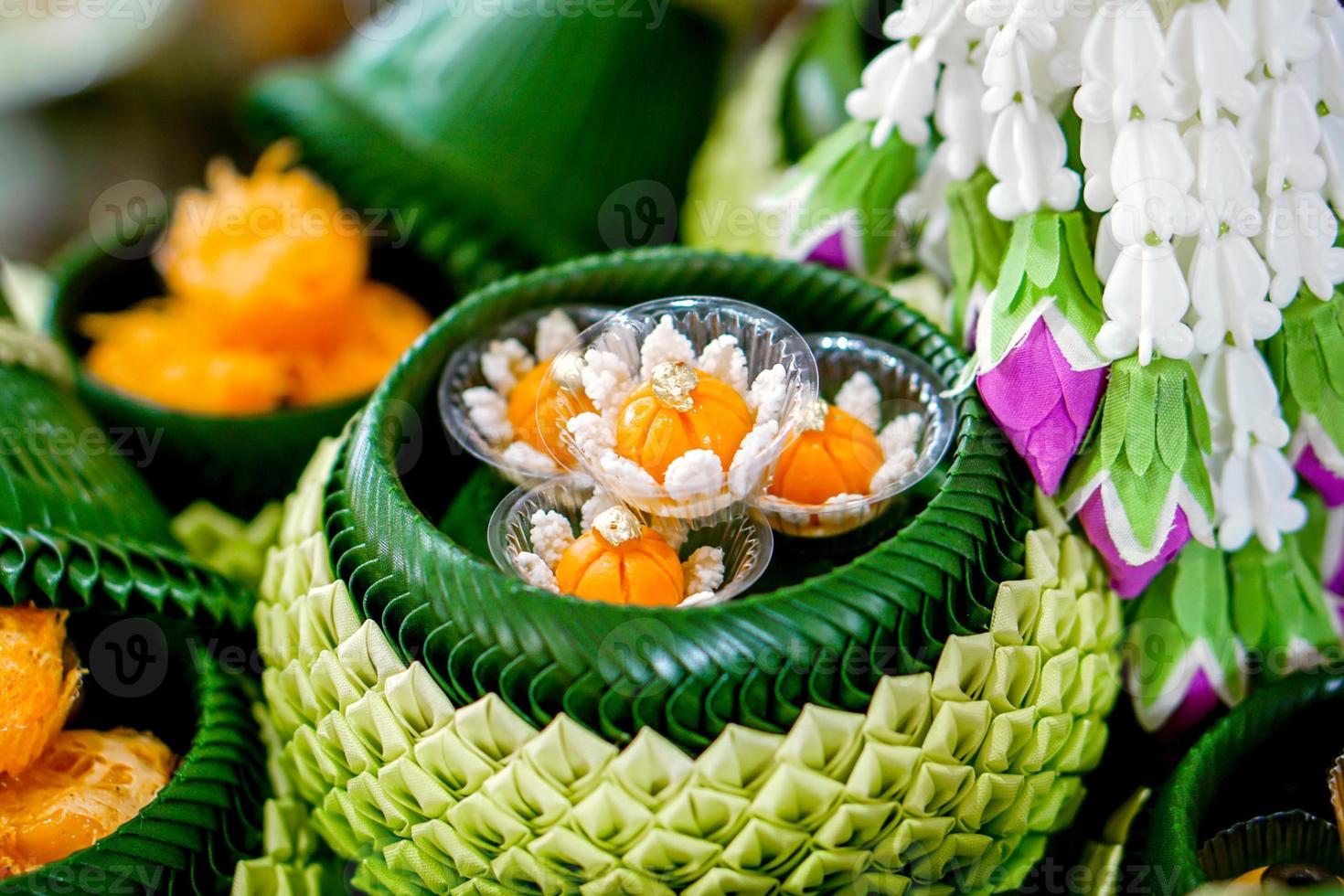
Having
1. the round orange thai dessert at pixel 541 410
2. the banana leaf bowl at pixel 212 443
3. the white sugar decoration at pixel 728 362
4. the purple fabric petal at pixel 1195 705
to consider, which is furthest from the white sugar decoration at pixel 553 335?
the purple fabric petal at pixel 1195 705

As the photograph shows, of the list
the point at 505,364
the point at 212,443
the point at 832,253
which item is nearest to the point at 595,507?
the point at 505,364

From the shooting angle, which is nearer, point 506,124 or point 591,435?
point 591,435

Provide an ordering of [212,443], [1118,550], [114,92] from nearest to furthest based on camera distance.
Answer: [1118,550]
[212,443]
[114,92]

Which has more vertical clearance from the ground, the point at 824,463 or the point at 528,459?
the point at 824,463

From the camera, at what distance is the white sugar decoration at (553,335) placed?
0.81 meters

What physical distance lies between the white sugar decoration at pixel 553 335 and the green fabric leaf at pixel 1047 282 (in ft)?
0.92

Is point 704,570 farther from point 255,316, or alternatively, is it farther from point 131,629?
point 255,316

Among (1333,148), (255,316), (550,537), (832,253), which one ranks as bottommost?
(255,316)

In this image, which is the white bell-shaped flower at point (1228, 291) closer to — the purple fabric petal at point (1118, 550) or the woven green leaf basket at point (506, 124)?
the purple fabric petal at point (1118, 550)

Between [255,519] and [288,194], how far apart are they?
12.0 inches

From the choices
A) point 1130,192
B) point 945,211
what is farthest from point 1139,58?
point 945,211

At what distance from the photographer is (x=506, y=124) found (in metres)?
1.09


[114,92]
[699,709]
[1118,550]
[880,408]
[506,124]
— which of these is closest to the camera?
[699,709]

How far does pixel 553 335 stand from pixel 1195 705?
480 millimetres
